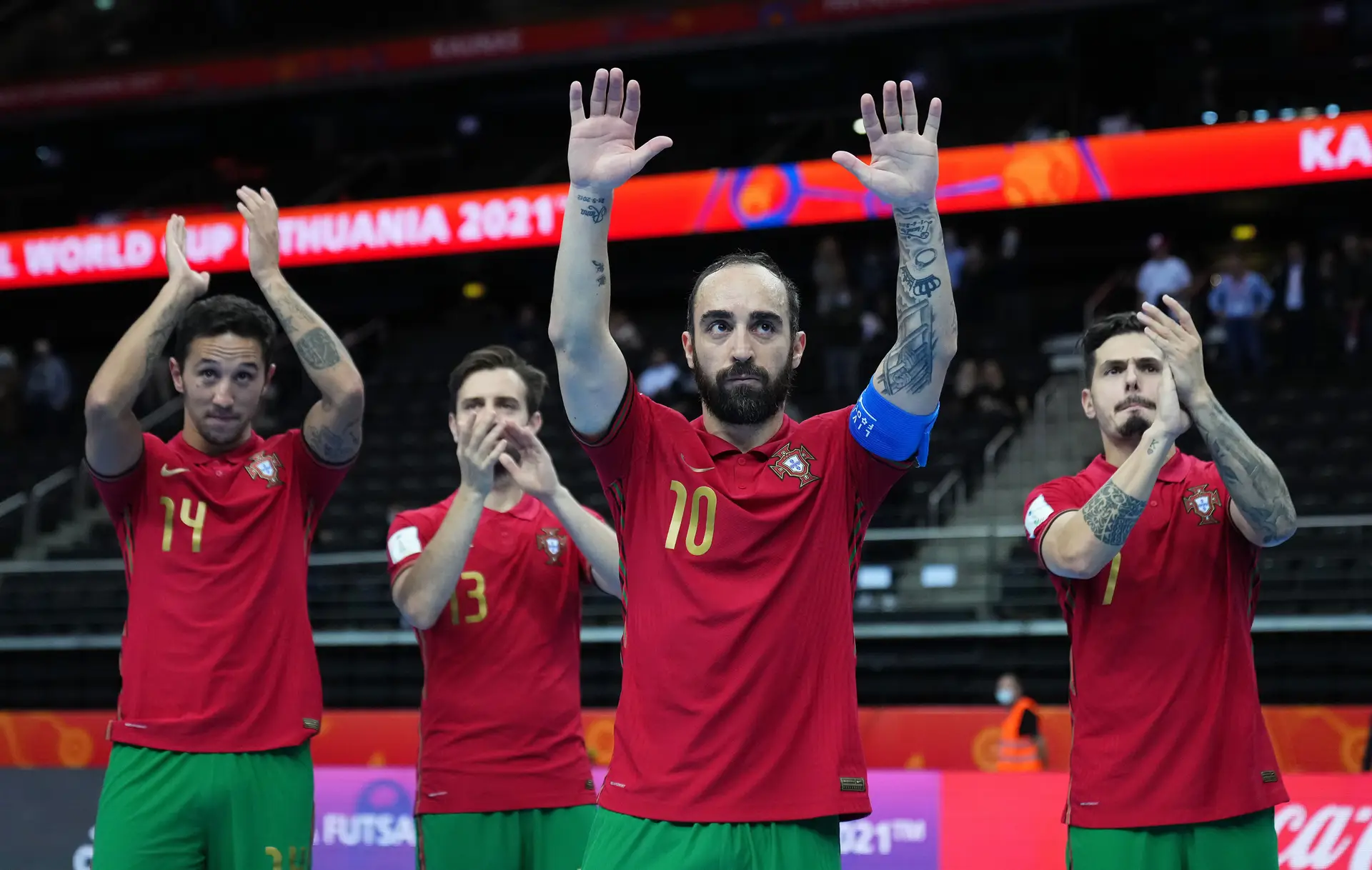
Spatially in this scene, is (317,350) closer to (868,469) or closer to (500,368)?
(500,368)

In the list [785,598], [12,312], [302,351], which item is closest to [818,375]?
[302,351]

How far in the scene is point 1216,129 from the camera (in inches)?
727

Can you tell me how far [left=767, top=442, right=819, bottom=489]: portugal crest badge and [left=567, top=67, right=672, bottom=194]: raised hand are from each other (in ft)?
2.62

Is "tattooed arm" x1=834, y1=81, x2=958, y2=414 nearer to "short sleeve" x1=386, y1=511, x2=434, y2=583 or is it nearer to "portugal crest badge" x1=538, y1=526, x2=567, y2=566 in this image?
"portugal crest badge" x1=538, y1=526, x2=567, y2=566

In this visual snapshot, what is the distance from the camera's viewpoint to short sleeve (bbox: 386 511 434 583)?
5.24 metres

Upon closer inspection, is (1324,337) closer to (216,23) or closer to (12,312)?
(216,23)

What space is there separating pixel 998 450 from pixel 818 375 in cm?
347

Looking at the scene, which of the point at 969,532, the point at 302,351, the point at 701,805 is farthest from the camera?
the point at 969,532

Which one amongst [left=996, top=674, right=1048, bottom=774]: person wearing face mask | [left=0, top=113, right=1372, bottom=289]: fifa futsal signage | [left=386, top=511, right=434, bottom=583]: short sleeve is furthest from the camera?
[left=0, top=113, right=1372, bottom=289]: fifa futsal signage

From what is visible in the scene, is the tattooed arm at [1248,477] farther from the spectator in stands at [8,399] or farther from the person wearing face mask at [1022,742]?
the spectator in stands at [8,399]

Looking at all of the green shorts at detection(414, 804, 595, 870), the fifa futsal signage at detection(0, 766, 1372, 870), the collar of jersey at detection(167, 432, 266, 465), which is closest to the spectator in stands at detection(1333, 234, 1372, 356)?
the fifa futsal signage at detection(0, 766, 1372, 870)

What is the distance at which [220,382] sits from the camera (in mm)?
4980

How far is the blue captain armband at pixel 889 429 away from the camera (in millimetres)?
3455

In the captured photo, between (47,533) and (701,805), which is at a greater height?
(47,533)
